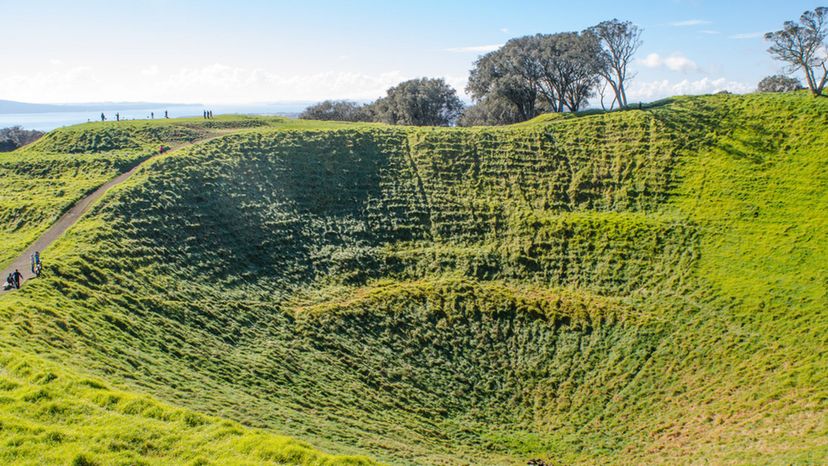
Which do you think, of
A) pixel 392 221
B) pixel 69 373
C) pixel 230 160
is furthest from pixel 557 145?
pixel 69 373

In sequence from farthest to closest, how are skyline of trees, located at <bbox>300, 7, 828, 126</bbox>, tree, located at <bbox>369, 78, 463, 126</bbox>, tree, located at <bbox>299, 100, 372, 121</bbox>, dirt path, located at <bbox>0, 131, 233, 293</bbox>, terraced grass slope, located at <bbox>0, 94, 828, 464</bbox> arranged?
tree, located at <bbox>299, 100, 372, 121</bbox>
tree, located at <bbox>369, 78, 463, 126</bbox>
skyline of trees, located at <bbox>300, 7, 828, 126</bbox>
dirt path, located at <bbox>0, 131, 233, 293</bbox>
terraced grass slope, located at <bbox>0, 94, 828, 464</bbox>

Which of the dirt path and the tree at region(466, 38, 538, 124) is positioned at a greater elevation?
the tree at region(466, 38, 538, 124)

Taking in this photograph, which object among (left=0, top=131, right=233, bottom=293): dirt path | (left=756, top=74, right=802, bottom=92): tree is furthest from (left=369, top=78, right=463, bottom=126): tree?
(left=756, top=74, right=802, bottom=92): tree

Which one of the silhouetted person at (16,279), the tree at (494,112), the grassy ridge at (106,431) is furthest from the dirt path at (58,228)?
the tree at (494,112)

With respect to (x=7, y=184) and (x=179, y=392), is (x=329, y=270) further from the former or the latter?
(x=7, y=184)

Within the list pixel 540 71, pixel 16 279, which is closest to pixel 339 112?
pixel 540 71

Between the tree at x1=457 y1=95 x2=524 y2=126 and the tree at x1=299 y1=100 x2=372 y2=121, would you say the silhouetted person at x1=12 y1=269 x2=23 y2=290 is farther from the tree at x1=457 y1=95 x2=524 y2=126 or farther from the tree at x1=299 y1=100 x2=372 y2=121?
the tree at x1=299 y1=100 x2=372 y2=121

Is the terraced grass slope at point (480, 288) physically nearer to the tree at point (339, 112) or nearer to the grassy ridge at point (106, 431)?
the grassy ridge at point (106, 431)
